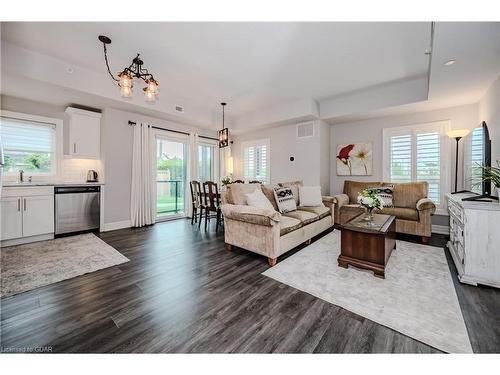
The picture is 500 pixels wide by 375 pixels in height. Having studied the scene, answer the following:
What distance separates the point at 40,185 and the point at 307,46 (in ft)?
15.9

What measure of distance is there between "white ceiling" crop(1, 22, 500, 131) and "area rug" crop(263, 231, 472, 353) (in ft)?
8.07

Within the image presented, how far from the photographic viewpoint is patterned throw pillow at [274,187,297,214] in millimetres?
3531

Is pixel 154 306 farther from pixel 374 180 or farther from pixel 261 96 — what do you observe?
pixel 374 180

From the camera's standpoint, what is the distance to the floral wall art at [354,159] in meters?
4.90

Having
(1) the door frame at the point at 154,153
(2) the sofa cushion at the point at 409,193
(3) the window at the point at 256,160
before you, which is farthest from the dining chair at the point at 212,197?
(2) the sofa cushion at the point at 409,193

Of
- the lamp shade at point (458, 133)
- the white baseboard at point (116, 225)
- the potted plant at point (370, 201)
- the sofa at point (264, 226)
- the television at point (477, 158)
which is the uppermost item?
the lamp shade at point (458, 133)

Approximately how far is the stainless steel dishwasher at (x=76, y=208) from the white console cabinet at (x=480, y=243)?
5.78 m

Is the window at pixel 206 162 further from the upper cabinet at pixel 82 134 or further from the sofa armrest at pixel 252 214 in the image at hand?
the sofa armrest at pixel 252 214

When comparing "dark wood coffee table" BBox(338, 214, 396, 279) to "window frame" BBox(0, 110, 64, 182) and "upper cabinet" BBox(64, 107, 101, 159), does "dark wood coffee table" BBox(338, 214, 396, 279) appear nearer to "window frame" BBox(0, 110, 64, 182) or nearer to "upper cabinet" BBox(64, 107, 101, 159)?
"upper cabinet" BBox(64, 107, 101, 159)

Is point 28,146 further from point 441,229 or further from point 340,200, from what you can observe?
point 441,229

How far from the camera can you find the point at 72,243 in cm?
341

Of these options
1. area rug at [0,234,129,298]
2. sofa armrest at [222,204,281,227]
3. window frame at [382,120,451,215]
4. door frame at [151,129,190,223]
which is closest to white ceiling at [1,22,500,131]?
window frame at [382,120,451,215]

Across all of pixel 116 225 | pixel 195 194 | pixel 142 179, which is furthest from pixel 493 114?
pixel 116 225

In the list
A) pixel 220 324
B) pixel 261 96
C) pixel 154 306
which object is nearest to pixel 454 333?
pixel 220 324
